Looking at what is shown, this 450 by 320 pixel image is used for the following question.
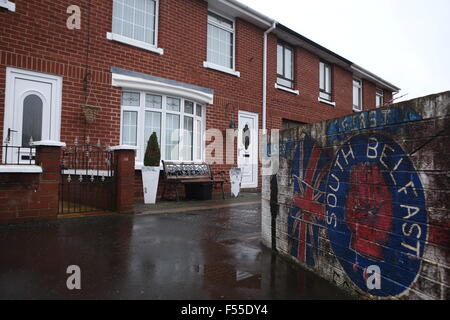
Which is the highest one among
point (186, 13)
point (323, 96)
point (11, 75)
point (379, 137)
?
point (186, 13)

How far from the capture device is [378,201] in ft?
7.29

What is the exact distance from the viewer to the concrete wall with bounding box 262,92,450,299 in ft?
6.03

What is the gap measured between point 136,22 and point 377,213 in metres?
7.87

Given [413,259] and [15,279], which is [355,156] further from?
[15,279]

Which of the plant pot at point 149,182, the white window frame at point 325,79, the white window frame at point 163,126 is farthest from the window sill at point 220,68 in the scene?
the white window frame at point 325,79

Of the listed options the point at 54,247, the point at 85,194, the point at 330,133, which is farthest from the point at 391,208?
the point at 85,194

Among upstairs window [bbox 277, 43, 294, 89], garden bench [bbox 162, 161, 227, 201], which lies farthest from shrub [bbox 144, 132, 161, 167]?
upstairs window [bbox 277, 43, 294, 89]

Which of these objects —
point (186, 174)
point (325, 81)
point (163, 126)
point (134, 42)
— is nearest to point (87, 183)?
point (186, 174)

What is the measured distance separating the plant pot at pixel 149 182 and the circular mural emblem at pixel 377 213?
5111 mm

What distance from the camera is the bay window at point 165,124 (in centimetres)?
797

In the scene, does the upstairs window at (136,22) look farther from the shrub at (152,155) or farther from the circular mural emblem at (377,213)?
the circular mural emblem at (377,213)

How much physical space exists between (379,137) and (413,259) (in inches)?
33.2

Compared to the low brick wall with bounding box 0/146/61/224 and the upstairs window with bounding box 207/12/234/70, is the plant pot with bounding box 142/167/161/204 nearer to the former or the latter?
the low brick wall with bounding box 0/146/61/224

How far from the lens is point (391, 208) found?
6.93 feet
